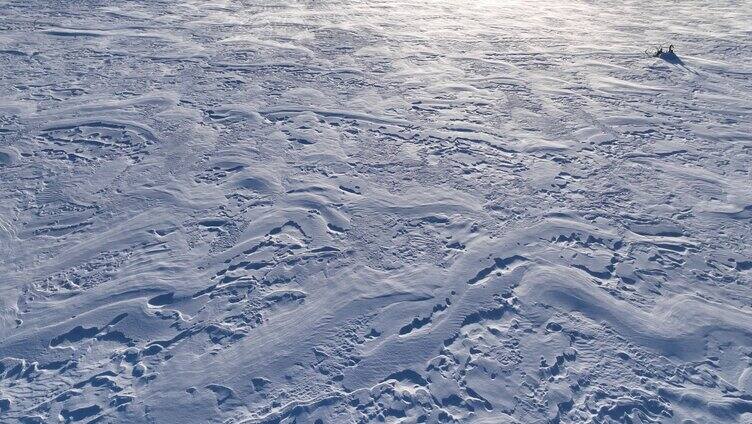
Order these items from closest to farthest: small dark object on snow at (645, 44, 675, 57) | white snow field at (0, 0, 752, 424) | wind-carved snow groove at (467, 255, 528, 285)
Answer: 1. white snow field at (0, 0, 752, 424)
2. wind-carved snow groove at (467, 255, 528, 285)
3. small dark object on snow at (645, 44, 675, 57)

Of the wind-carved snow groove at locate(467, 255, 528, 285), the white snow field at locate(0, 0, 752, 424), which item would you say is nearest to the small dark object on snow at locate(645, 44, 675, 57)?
the white snow field at locate(0, 0, 752, 424)

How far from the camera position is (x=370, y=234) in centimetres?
304

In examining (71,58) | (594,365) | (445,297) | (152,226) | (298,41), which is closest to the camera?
(594,365)

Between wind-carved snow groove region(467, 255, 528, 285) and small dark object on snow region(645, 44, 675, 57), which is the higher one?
small dark object on snow region(645, 44, 675, 57)

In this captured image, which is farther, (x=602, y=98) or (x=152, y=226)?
(x=602, y=98)

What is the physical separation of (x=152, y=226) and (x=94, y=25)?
411 centimetres

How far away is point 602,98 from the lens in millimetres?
4672

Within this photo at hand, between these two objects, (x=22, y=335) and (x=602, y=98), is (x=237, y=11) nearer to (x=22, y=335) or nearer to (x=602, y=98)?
(x=602, y=98)

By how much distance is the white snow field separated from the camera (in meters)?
2.23

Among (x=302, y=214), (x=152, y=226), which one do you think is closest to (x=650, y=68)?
(x=302, y=214)

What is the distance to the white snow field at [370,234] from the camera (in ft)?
7.32

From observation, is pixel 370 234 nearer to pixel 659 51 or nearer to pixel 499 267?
pixel 499 267

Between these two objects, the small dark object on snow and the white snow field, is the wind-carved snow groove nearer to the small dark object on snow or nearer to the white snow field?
the white snow field

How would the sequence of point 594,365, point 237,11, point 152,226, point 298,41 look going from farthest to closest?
point 237,11 → point 298,41 → point 152,226 → point 594,365
